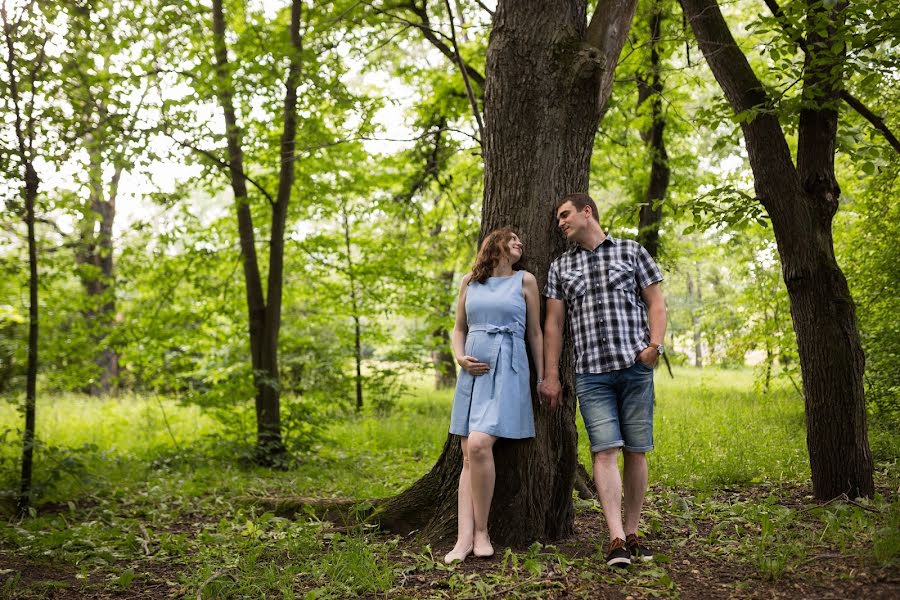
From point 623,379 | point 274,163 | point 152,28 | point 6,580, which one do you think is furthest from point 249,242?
point 623,379

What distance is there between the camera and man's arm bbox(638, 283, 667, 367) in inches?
150

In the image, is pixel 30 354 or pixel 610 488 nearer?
pixel 610 488

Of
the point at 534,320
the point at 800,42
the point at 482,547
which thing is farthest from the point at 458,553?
the point at 800,42

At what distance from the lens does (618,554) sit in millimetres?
3770

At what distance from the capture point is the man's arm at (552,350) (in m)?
4.17

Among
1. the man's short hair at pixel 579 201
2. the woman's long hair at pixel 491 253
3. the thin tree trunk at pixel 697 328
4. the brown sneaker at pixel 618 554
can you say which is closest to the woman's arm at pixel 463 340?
the woman's long hair at pixel 491 253

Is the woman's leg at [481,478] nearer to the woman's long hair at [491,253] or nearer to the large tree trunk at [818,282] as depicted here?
the woman's long hair at [491,253]

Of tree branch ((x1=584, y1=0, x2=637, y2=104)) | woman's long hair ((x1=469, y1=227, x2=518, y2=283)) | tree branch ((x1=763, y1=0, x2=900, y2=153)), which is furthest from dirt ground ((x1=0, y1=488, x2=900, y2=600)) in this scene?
tree branch ((x1=763, y1=0, x2=900, y2=153))

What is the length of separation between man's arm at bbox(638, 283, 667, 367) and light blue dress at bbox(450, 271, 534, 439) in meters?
0.74

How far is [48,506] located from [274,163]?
469 cm

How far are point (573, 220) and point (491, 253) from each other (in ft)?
1.79

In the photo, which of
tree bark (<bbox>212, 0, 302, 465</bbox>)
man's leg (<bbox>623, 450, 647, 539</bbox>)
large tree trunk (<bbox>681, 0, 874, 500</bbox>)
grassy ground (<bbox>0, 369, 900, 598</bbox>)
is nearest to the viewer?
grassy ground (<bbox>0, 369, 900, 598</bbox>)

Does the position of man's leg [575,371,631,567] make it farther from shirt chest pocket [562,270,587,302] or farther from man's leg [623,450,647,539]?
shirt chest pocket [562,270,587,302]

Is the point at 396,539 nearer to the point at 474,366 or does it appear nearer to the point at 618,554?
the point at 474,366
